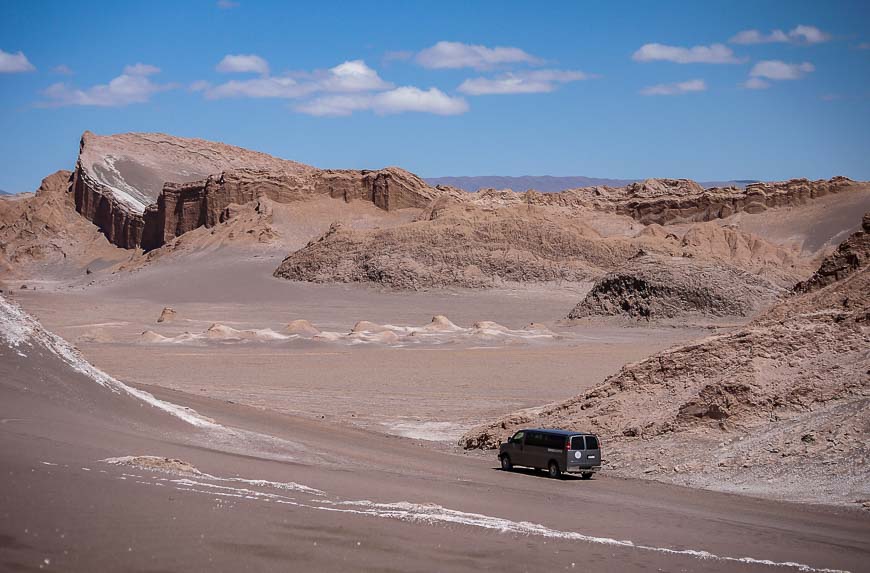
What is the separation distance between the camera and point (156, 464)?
11.6 m

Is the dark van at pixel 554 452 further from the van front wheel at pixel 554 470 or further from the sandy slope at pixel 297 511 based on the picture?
the sandy slope at pixel 297 511

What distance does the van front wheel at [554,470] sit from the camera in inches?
658

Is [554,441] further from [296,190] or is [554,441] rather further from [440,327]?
[296,190]

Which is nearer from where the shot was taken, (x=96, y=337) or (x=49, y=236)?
(x=96, y=337)

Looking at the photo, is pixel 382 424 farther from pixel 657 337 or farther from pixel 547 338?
pixel 657 337

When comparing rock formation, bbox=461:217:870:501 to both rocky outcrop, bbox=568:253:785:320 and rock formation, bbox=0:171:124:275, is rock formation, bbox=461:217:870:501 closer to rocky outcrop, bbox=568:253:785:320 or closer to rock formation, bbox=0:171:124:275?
rocky outcrop, bbox=568:253:785:320

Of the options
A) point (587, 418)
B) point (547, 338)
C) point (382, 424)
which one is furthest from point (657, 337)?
point (587, 418)

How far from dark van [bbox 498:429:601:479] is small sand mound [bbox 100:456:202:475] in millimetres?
6574

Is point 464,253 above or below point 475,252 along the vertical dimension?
below

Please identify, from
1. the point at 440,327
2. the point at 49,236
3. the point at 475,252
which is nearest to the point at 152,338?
the point at 440,327

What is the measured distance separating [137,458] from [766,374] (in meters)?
11.1

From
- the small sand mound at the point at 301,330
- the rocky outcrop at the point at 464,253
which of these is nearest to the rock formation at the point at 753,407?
the small sand mound at the point at 301,330

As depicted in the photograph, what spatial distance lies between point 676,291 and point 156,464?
48.0 m

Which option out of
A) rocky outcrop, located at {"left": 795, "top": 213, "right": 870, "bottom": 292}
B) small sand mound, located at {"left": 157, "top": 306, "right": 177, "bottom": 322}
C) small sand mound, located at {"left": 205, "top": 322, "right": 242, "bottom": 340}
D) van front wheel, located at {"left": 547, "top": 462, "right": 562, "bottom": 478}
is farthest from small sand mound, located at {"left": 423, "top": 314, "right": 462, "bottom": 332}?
van front wheel, located at {"left": 547, "top": 462, "right": 562, "bottom": 478}
